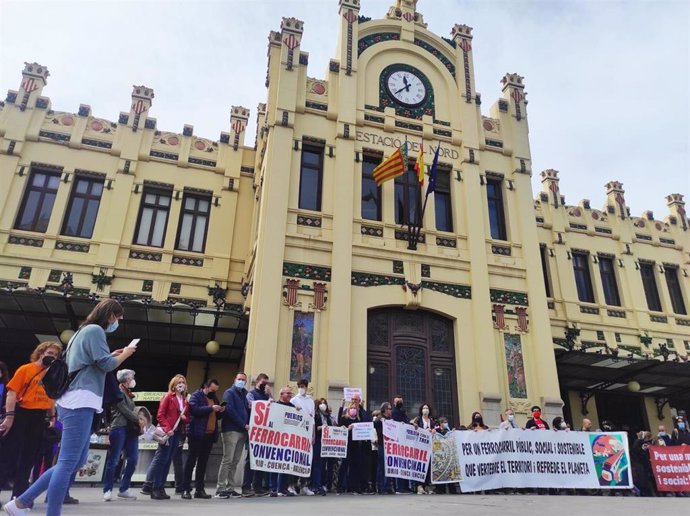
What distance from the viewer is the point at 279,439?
29.8 ft

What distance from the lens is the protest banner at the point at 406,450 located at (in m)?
10.0

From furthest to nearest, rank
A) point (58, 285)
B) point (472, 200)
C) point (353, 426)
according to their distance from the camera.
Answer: point (472, 200) < point (58, 285) < point (353, 426)

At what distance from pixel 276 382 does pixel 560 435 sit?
21.8ft

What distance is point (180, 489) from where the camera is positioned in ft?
27.7

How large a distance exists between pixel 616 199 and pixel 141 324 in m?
20.1

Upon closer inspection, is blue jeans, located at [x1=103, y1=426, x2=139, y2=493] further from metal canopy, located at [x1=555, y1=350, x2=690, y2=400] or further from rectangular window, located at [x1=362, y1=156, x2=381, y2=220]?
metal canopy, located at [x1=555, y1=350, x2=690, y2=400]

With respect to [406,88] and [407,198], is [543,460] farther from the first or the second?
[406,88]

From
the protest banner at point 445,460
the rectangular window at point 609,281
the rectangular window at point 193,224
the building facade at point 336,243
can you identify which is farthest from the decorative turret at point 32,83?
the rectangular window at point 609,281

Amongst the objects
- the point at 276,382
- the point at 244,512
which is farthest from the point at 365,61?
the point at 244,512

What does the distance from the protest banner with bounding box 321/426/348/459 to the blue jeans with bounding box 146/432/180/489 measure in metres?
2.72

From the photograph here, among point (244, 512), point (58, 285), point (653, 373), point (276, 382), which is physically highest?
point (58, 285)

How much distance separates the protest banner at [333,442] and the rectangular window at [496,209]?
9.69m

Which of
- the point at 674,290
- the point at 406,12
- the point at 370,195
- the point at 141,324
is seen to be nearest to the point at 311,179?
the point at 370,195

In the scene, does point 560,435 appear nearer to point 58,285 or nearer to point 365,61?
point 365,61
